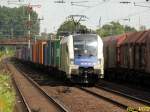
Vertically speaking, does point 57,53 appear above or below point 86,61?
above

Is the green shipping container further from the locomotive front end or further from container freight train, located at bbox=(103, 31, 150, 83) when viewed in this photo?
the locomotive front end

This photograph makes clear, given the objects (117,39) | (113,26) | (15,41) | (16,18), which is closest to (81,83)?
(117,39)

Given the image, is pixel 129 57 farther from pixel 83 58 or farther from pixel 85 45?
pixel 83 58

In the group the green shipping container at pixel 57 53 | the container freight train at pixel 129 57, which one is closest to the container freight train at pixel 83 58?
the container freight train at pixel 129 57

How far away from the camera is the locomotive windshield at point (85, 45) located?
28.9 meters

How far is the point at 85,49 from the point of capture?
29.0 metres

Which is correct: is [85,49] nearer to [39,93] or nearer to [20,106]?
[39,93]

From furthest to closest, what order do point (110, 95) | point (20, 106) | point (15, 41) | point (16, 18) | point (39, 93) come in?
1. point (16, 18)
2. point (15, 41)
3. point (39, 93)
4. point (110, 95)
5. point (20, 106)

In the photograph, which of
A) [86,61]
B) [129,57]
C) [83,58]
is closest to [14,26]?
[129,57]

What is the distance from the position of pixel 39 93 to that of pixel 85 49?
421 centimetres

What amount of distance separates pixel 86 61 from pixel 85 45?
0.94m

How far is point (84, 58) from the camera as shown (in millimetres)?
28641

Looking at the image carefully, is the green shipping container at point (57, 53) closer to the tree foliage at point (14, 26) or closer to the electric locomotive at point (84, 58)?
the electric locomotive at point (84, 58)

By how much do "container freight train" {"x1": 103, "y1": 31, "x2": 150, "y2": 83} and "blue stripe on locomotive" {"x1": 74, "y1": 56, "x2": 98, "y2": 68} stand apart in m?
2.32
